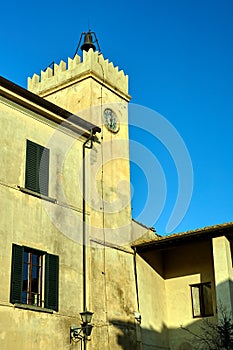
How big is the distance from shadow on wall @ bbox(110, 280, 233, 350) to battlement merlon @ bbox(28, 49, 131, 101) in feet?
32.0

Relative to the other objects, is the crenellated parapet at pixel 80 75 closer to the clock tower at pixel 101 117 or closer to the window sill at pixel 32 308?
the clock tower at pixel 101 117

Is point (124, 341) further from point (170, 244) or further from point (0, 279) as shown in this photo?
point (0, 279)

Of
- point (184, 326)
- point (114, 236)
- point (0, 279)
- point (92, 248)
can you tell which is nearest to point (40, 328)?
point (0, 279)

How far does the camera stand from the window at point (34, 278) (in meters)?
15.8

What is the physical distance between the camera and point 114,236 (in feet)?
67.4

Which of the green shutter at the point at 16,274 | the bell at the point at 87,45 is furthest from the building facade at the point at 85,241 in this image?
the bell at the point at 87,45

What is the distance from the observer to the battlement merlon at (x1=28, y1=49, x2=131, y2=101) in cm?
2245

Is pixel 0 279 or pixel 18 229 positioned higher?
pixel 18 229

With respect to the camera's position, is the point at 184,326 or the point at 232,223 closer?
the point at 232,223

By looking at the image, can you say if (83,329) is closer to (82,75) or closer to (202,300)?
(202,300)

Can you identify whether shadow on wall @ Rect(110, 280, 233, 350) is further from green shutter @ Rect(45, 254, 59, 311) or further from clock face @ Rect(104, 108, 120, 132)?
clock face @ Rect(104, 108, 120, 132)

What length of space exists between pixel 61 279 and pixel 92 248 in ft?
6.82

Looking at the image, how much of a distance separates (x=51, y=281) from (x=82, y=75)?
30.2 feet

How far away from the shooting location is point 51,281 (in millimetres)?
16875
